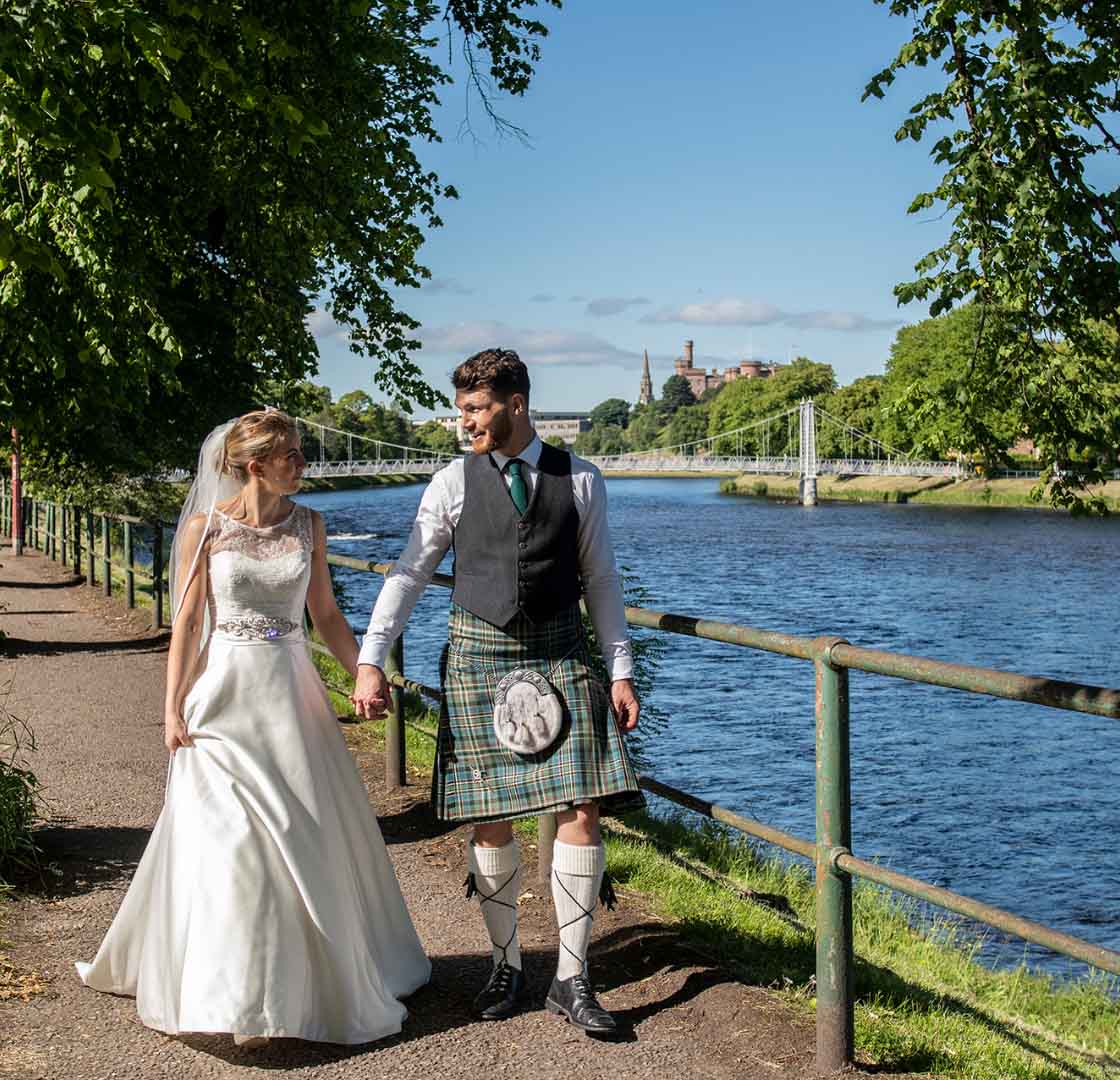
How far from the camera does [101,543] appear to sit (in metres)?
18.1

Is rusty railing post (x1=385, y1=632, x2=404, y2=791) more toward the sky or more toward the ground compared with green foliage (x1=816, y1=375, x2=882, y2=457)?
more toward the ground

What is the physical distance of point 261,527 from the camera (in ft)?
13.1

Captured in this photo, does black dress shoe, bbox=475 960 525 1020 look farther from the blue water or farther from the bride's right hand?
the blue water

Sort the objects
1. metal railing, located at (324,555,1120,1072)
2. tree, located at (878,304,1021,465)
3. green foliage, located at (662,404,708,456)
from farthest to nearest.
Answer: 1. green foliage, located at (662,404,708,456)
2. tree, located at (878,304,1021,465)
3. metal railing, located at (324,555,1120,1072)

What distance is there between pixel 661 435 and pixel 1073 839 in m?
165

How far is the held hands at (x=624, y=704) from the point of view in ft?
12.1

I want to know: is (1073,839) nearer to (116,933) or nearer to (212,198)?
(212,198)

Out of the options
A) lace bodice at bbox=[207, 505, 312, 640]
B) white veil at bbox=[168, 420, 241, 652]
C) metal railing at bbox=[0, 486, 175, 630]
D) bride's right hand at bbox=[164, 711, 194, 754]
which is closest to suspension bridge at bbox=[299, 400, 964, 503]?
metal railing at bbox=[0, 486, 175, 630]

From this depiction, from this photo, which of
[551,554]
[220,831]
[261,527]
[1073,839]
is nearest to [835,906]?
[551,554]

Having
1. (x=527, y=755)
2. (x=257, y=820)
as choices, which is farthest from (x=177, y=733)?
(x=527, y=755)

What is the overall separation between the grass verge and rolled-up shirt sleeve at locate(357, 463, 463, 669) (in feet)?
4.93

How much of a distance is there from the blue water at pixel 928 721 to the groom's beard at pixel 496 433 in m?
6.37

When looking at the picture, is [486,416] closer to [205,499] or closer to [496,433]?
[496,433]

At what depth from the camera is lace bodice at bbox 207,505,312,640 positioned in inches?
154
